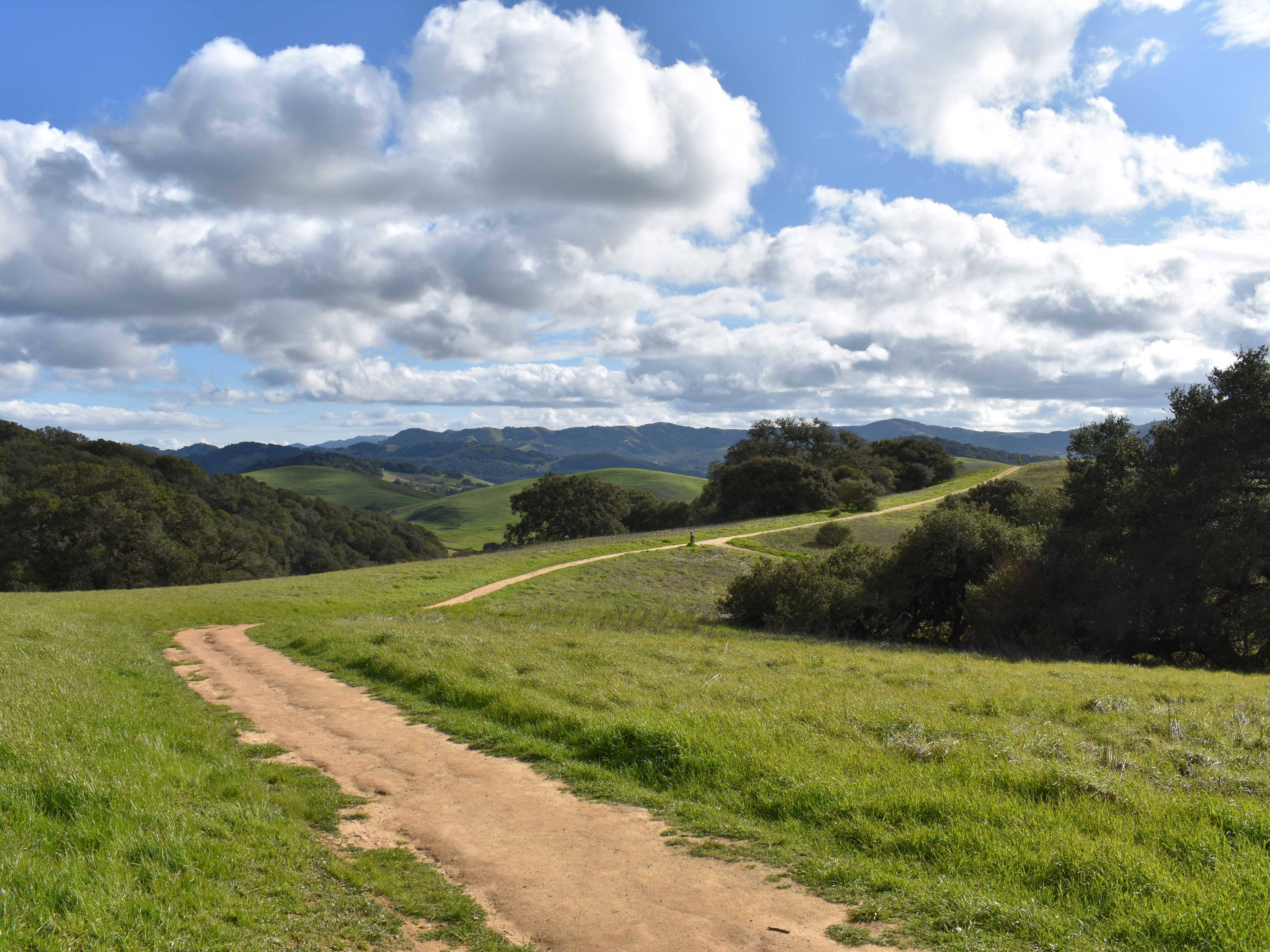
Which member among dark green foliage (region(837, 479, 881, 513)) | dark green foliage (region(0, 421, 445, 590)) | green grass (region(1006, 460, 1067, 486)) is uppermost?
green grass (region(1006, 460, 1067, 486))

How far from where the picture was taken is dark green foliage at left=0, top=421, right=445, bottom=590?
155ft

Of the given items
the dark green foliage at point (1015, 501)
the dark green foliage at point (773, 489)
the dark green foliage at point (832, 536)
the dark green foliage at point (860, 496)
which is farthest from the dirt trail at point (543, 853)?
the dark green foliage at point (773, 489)

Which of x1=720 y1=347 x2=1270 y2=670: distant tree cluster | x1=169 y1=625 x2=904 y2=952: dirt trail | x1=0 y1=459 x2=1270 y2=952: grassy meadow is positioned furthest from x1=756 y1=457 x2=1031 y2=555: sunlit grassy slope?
x1=169 y1=625 x2=904 y2=952: dirt trail

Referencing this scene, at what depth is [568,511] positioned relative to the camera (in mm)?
81688

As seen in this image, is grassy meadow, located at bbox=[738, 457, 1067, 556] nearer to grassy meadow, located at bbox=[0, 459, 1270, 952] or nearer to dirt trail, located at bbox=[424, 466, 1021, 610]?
dirt trail, located at bbox=[424, 466, 1021, 610]

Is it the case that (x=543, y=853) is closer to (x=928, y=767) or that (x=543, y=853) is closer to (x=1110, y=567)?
(x=928, y=767)

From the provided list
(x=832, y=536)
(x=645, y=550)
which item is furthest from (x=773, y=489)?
(x=645, y=550)

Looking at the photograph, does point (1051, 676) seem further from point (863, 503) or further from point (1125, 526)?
point (863, 503)

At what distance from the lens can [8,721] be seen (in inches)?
315

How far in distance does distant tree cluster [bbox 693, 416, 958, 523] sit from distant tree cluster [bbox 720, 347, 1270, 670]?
38.0 metres

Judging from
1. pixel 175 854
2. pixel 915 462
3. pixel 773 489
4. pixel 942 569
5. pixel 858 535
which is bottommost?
pixel 858 535

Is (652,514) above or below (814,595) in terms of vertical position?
below

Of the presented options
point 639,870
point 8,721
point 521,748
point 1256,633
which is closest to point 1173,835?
point 639,870

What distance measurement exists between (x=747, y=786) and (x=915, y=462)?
326 ft
